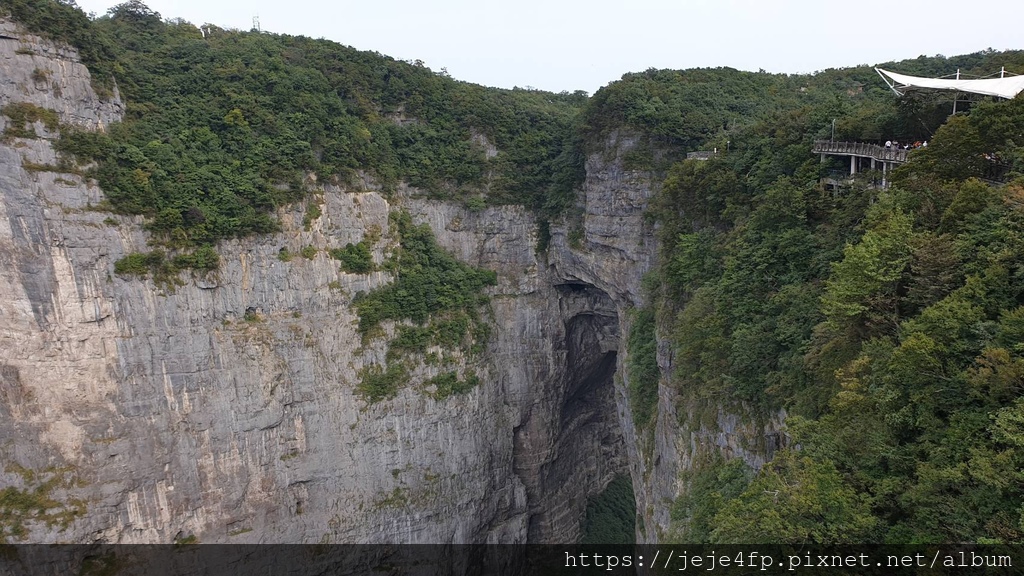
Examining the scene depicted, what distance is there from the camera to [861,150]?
16.8 m

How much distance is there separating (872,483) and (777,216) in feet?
30.0

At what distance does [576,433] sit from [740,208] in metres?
18.8

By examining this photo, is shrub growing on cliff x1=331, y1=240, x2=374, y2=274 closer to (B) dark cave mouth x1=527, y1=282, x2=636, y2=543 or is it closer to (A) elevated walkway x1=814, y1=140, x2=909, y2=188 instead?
(B) dark cave mouth x1=527, y1=282, x2=636, y2=543

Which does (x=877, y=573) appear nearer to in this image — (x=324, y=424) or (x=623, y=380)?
(x=623, y=380)

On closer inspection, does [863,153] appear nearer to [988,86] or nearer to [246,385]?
[988,86]

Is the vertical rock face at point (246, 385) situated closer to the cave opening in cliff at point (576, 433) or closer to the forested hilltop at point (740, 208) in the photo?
the cave opening in cliff at point (576, 433)

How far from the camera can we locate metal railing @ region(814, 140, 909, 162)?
51.5 feet

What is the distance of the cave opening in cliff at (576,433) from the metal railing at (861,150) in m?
15.5

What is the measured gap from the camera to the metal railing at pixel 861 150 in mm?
15695

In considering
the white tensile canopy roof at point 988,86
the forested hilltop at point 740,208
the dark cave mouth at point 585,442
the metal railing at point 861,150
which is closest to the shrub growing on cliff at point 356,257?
the forested hilltop at point 740,208

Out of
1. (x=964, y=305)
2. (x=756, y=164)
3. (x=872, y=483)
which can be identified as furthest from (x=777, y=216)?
(x=872, y=483)

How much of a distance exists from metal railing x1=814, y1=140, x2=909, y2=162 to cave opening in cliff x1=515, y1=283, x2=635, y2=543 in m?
15.5

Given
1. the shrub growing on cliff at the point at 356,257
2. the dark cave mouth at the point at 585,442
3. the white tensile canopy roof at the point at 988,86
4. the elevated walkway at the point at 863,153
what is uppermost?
the white tensile canopy roof at the point at 988,86

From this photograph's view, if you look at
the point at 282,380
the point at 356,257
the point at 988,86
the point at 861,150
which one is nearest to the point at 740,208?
the point at 861,150
